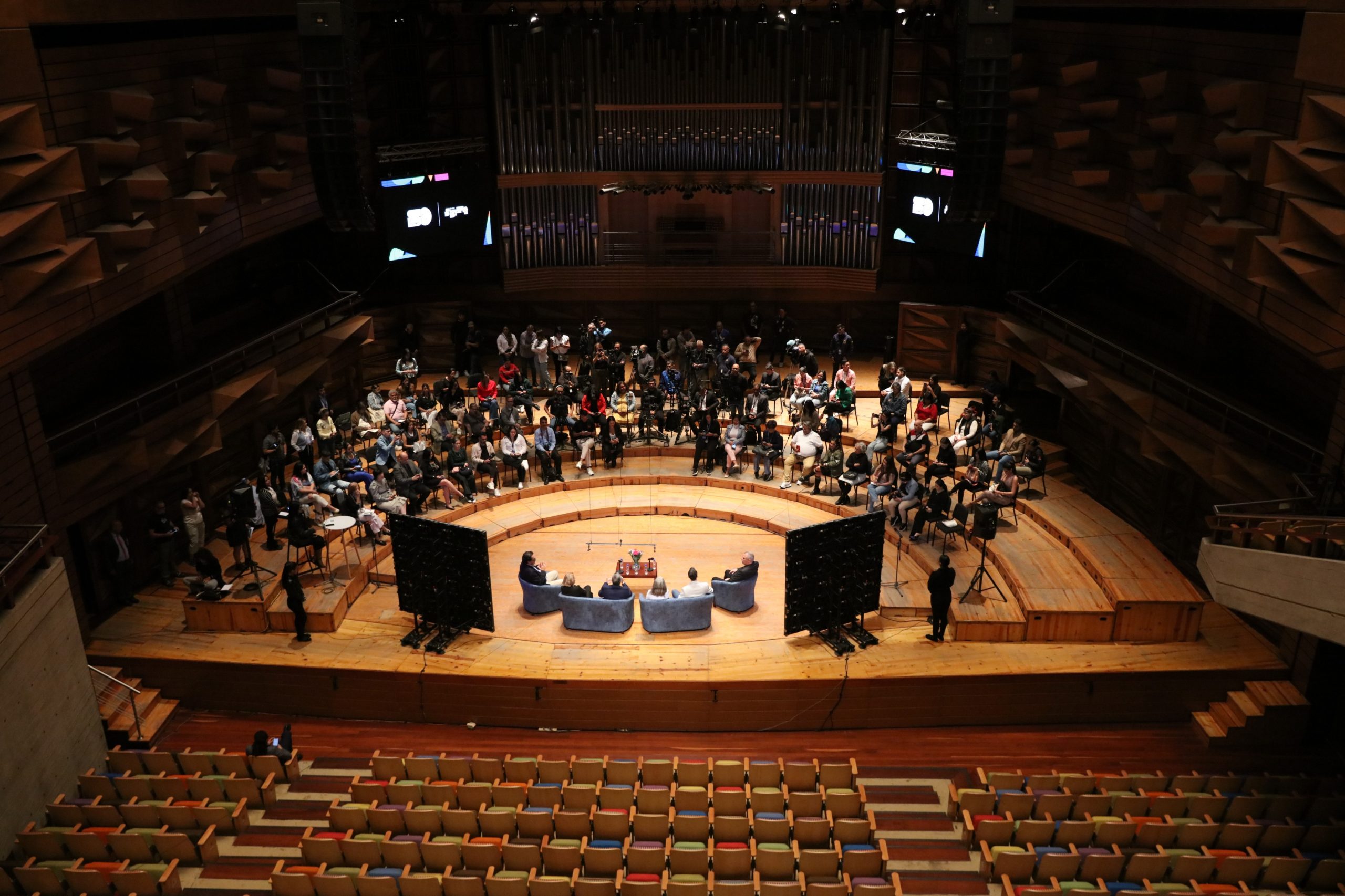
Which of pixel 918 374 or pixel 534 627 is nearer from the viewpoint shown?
pixel 534 627

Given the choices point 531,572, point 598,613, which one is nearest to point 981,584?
point 598,613

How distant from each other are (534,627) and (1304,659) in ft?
27.4

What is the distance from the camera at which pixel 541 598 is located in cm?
1318

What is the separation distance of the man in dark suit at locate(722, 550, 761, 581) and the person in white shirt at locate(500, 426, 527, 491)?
13.8 ft

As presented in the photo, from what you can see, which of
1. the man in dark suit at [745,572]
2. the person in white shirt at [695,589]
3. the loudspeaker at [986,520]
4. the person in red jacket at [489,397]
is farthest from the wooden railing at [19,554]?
the loudspeaker at [986,520]

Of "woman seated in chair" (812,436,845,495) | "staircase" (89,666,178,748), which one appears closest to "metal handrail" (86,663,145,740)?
"staircase" (89,666,178,748)

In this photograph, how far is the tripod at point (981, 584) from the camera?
503 inches

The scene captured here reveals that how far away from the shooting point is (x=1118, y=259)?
17094mm

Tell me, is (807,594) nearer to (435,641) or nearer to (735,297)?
(435,641)

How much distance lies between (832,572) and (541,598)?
352 centimetres

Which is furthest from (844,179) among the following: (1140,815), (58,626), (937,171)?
(58,626)

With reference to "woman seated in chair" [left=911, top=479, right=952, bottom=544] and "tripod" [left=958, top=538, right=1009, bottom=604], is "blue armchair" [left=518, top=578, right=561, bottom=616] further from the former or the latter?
"tripod" [left=958, top=538, right=1009, bottom=604]

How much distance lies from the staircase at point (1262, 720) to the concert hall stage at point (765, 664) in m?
0.26

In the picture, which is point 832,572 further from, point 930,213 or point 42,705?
point 42,705
